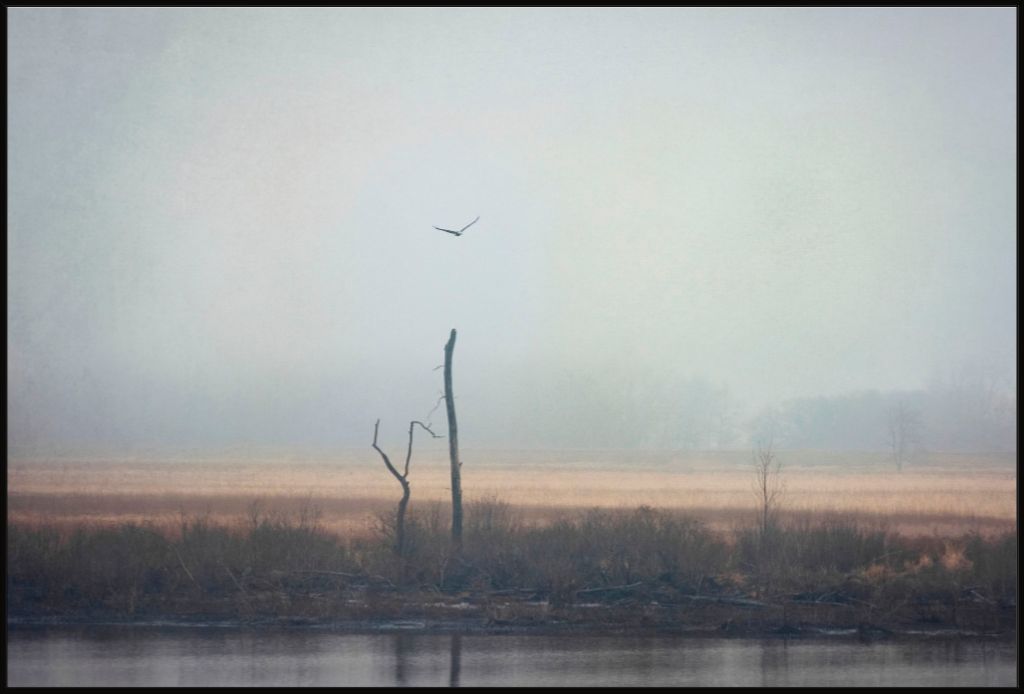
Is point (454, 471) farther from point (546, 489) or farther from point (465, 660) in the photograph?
point (546, 489)

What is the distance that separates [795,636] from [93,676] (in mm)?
11072

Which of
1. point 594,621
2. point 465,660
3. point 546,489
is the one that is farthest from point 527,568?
point 546,489

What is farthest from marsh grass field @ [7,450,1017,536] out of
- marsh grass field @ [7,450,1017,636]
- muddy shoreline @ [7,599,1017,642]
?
muddy shoreline @ [7,599,1017,642]

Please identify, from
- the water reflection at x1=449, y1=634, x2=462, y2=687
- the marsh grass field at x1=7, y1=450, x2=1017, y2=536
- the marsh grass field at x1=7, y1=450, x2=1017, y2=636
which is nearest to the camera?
the water reflection at x1=449, y1=634, x2=462, y2=687

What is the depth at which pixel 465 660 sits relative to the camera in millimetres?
15281

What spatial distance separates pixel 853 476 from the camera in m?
68.6

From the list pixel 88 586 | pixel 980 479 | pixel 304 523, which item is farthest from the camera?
pixel 980 479

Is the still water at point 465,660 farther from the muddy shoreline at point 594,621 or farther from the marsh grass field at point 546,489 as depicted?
the marsh grass field at point 546,489

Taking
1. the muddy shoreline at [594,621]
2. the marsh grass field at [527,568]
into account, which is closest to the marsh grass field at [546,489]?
the marsh grass field at [527,568]

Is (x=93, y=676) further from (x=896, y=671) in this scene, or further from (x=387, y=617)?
(x=896, y=671)

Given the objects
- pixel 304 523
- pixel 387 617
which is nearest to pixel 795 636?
pixel 387 617

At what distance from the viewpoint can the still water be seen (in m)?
13.9

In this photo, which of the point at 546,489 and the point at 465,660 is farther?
the point at 546,489

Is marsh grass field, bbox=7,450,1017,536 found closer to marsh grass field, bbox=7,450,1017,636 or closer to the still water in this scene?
marsh grass field, bbox=7,450,1017,636
